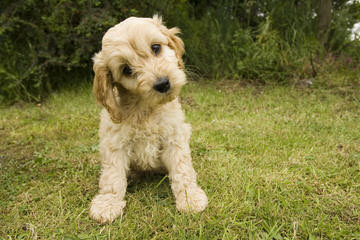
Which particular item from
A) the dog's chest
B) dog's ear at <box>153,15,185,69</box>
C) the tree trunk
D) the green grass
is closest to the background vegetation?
the tree trunk

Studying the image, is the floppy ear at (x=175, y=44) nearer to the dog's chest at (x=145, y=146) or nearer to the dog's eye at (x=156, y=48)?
the dog's eye at (x=156, y=48)

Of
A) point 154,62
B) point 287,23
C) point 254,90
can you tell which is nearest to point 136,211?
point 154,62

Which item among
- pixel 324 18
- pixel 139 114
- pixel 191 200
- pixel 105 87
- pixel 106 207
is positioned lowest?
pixel 106 207

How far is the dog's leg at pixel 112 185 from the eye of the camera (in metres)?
2.20

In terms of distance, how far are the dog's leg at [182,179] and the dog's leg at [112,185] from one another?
1.24 ft

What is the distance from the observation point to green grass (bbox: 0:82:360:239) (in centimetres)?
197

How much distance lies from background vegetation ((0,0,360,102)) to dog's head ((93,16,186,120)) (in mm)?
3160

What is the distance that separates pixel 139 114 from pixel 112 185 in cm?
61

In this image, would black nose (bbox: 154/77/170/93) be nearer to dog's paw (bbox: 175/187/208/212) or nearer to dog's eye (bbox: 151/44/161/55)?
dog's eye (bbox: 151/44/161/55)

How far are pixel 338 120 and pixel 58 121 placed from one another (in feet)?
13.4

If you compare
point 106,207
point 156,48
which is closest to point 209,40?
point 156,48

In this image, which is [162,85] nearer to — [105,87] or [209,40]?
[105,87]

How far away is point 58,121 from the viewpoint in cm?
448

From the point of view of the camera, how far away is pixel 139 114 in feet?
7.68
